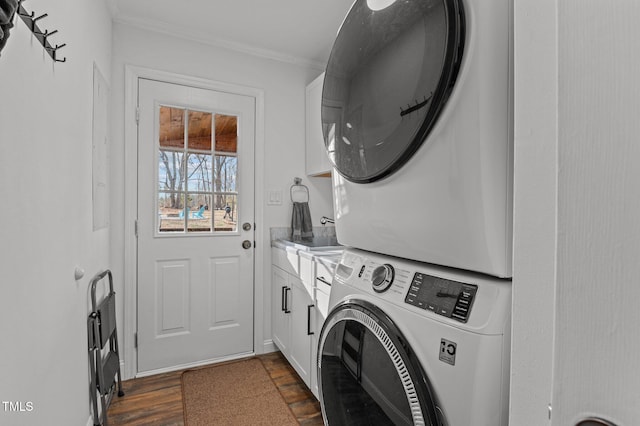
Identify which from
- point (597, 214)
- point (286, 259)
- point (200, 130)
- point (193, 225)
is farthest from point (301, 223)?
point (597, 214)

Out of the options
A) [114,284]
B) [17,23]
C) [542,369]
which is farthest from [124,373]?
[542,369]

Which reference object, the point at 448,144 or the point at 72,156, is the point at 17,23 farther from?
the point at 448,144

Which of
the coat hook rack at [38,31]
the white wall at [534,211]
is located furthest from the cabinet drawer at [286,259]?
the white wall at [534,211]

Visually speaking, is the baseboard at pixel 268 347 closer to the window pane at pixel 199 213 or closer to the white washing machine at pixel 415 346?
the window pane at pixel 199 213

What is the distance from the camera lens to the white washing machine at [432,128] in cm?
66

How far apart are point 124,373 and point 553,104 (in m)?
2.73

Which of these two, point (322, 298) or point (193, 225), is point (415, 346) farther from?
point (193, 225)

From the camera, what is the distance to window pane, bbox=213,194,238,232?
8.24 feet

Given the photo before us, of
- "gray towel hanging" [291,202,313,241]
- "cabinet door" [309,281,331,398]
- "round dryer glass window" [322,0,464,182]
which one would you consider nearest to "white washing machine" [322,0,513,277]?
"round dryer glass window" [322,0,464,182]

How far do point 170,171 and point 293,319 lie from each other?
1.36 meters

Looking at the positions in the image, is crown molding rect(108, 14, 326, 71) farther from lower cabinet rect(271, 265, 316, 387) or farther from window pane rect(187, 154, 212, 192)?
lower cabinet rect(271, 265, 316, 387)

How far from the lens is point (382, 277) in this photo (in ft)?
3.05

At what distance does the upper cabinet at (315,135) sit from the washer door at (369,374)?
1.58 m

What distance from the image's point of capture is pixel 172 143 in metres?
2.38
